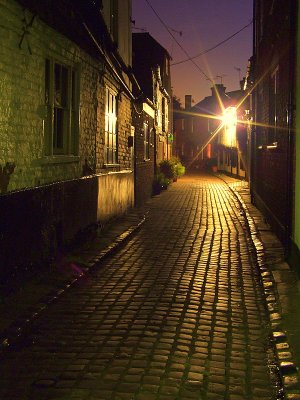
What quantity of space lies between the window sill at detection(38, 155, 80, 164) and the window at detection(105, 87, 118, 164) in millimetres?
3338

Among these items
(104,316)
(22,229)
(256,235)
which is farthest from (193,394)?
(256,235)

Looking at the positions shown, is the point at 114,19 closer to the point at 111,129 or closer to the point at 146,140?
the point at 111,129

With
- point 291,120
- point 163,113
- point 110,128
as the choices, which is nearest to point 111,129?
point 110,128

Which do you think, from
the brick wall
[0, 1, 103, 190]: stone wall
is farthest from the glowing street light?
[0, 1, 103, 190]: stone wall

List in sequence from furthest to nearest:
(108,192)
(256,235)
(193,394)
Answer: (108,192), (256,235), (193,394)

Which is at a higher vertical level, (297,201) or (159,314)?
(297,201)

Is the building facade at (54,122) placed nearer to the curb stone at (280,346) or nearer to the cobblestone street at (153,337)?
the cobblestone street at (153,337)

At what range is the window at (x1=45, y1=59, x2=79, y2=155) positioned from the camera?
29.1ft

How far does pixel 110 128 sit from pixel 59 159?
514cm

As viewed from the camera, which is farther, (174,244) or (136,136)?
(136,136)

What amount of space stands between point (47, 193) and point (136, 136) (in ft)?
37.2

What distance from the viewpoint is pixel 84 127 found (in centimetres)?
1099

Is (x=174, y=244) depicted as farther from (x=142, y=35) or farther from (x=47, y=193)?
(x=142, y=35)

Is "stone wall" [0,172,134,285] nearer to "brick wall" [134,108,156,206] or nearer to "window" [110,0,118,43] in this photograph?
"window" [110,0,118,43]
